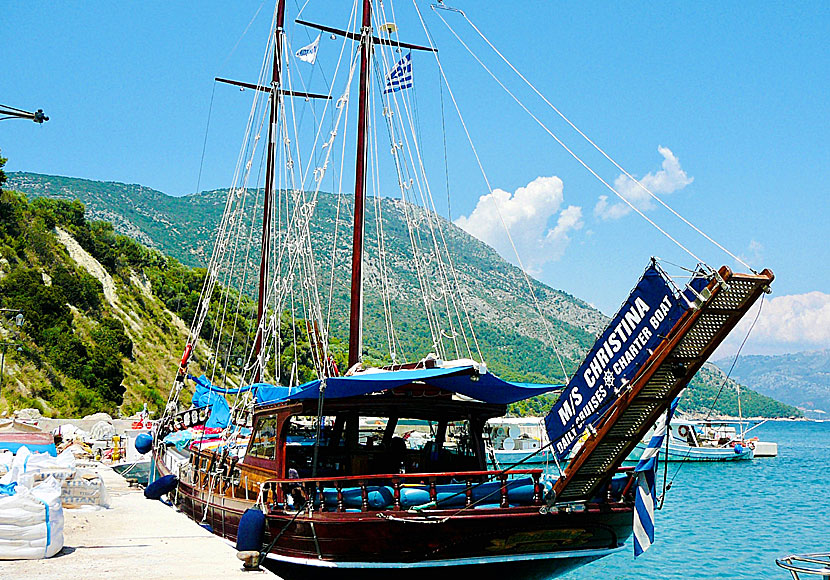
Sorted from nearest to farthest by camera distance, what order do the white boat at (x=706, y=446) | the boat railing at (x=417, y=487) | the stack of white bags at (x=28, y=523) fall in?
the stack of white bags at (x=28, y=523), the boat railing at (x=417, y=487), the white boat at (x=706, y=446)

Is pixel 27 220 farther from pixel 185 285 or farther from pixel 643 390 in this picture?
pixel 643 390

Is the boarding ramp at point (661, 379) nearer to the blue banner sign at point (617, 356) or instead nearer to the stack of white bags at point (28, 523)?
the blue banner sign at point (617, 356)

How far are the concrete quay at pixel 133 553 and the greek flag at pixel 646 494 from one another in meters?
6.35

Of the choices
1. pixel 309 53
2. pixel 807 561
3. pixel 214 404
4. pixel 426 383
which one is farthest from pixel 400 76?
pixel 807 561

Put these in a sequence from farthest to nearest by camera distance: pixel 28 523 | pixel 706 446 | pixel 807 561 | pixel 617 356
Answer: pixel 706 446 → pixel 617 356 → pixel 28 523 → pixel 807 561

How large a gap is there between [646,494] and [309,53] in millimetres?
17171

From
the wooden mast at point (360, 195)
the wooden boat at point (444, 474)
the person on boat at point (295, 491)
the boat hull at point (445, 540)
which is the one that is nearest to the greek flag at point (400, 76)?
the wooden mast at point (360, 195)

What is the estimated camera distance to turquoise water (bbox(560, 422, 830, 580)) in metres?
22.2

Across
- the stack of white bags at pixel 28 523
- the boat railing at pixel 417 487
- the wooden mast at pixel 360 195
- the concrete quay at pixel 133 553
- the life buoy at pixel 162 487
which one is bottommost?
the life buoy at pixel 162 487

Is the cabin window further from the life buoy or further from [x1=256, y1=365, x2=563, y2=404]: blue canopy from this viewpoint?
the life buoy

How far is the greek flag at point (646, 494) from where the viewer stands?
13047 millimetres

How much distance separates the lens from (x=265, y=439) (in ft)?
48.3

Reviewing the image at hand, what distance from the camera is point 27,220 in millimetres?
72562

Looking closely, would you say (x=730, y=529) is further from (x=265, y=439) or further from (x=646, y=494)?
(x=265, y=439)
